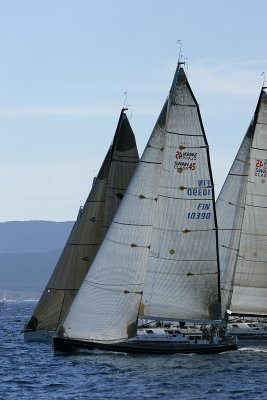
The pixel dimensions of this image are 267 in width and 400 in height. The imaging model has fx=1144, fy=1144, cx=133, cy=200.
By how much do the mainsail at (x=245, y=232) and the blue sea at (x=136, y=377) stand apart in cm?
604

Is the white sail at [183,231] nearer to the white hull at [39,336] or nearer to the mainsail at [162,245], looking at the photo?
the mainsail at [162,245]

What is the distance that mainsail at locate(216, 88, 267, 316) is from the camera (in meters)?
72.0

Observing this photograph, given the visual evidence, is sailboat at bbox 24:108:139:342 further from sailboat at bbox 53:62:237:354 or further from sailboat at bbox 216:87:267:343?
sailboat at bbox 53:62:237:354

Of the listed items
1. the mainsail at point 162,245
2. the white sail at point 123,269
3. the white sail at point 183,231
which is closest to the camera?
the white sail at point 123,269

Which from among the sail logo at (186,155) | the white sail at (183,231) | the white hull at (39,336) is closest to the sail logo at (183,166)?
the white sail at (183,231)

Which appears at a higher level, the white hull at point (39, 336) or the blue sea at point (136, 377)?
the white hull at point (39, 336)

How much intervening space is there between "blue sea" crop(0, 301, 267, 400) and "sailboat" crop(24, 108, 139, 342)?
8760 mm

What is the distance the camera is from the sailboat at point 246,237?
7194 cm

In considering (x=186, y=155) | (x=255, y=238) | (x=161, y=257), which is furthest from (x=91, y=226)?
(x=186, y=155)

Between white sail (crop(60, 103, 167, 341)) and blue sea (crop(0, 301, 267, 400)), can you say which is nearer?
blue sea (crop(0, 301, 267, 400))

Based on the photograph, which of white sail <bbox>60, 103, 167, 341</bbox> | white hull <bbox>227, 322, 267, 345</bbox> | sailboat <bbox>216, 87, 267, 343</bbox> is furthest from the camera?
sailboat <bbox>216, 87, 267, 343</bbox>

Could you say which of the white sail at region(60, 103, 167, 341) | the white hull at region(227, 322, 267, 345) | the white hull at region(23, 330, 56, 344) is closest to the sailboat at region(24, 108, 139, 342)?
the white hull at region(23, 330, 56, 344)

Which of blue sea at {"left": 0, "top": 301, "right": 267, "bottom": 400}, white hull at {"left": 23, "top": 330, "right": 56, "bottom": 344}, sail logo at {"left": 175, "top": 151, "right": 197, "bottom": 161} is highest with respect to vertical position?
sail logo at {"left": 175, "top": 151, "right": 197, "bottom": 161}

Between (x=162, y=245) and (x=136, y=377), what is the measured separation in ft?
31.1
